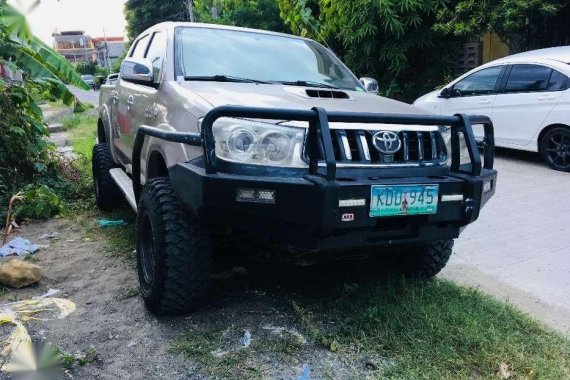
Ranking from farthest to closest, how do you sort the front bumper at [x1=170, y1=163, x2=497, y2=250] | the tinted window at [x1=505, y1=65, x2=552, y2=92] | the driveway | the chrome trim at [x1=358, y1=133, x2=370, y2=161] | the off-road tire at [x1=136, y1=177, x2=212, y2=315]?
the tinted window at [x1=505, y1=65, x2=552, y2=92], the driveway, the off-road tire at [x1=136, y1=177, x2=212, y2=315], the chrome trim at [x1=358, y1=133, x2=370, y2=161], the front bumper at [x1=170, y1=163, x2=497, y2=250]

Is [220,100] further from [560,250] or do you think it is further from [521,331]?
[560,250]

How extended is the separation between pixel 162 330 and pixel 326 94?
1703 millimetres

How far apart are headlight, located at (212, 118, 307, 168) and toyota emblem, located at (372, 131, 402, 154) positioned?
1.26 ft

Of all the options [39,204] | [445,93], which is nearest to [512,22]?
[445,93]

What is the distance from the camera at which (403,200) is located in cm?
249

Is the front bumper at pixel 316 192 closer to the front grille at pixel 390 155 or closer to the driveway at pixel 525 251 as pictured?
the front grille at pixel 390 155

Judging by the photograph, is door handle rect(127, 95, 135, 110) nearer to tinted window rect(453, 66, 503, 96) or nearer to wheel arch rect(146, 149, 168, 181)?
wheel arch rect(146, 149, 168, 181)

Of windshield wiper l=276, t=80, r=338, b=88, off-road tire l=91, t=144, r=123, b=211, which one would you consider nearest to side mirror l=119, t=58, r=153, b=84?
windshield wiper l=276, t=80, r=338, b=88

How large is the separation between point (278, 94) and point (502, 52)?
447 inches

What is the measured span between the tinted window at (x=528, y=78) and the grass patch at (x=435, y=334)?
5.20 metres

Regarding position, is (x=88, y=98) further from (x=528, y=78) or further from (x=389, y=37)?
(x=528, y=78)

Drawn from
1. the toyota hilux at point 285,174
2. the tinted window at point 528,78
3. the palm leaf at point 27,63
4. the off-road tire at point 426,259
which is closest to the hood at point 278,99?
the toyota hilux at point 285,174

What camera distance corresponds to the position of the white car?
7121 mm

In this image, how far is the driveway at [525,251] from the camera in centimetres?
348
